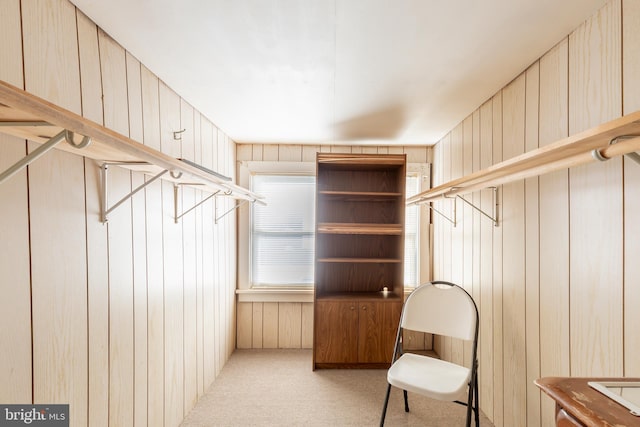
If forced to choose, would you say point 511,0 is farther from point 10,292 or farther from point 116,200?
point 10,292

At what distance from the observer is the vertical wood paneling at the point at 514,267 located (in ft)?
5.37

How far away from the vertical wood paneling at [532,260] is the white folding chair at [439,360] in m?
0.26

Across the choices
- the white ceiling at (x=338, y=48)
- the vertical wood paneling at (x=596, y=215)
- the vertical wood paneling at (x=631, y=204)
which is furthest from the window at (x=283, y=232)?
the vertical wood paneling at (x=631, y=204)

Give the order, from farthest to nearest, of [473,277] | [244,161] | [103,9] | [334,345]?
[244,161] < [334,345] < [473,277] < [103,9]

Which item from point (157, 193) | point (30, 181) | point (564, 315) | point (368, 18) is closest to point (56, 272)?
point (30, 181)

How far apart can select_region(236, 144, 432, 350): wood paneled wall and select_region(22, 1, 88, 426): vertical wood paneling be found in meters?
2.02

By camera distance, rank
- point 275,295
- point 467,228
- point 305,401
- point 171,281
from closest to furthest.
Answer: point 171,281
point 305,401
point 467,228
point 275,295

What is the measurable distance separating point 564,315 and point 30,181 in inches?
85.0

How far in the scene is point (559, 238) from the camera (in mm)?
1369

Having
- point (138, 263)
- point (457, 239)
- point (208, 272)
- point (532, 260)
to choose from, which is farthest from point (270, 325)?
point (532, 260)

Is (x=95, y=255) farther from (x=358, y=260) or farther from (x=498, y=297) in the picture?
(x=498, y=297)

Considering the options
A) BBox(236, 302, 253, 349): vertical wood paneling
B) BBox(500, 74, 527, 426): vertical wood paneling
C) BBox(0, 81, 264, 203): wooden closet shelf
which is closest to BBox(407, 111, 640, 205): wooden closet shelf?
BBox(500, 74, 527, 426): vertical wood paneling

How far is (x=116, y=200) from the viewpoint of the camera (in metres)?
1.34

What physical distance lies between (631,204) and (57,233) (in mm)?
2046
